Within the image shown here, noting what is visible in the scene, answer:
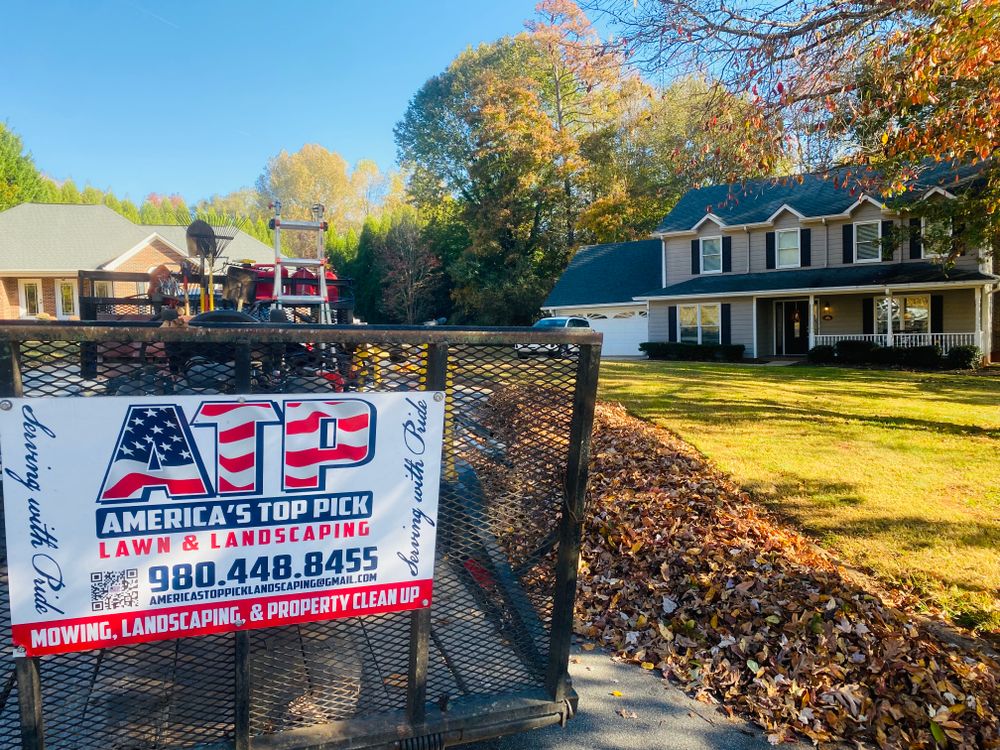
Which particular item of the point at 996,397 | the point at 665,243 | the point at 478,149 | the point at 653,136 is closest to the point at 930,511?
the point at 996,397

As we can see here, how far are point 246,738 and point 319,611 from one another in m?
0.43

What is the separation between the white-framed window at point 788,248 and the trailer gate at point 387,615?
27844 millimetres

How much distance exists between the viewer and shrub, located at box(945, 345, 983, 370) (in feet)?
69.3

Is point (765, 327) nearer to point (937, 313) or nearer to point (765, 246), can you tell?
point (765, 246)

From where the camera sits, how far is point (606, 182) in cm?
4078

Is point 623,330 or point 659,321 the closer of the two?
point 659,321

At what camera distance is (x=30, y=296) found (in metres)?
31.2

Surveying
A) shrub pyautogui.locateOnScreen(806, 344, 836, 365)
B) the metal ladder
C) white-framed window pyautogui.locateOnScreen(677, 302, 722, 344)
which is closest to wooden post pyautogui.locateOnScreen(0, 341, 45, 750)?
the metal ladder

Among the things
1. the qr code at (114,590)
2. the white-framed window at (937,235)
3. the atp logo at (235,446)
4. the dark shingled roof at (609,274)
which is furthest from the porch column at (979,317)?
the qr code at (114,590)

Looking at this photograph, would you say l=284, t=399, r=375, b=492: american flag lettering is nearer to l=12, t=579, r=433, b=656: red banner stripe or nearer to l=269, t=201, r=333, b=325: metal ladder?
l=12, t=579, r=433, b=656: red banner stripe

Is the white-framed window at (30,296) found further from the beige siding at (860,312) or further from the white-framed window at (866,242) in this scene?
the white-framed window at (866,242)

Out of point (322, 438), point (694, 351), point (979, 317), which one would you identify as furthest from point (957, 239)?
point (322, 438)

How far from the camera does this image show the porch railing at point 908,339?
23.0 metres

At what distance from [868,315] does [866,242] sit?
2607 millimetres
